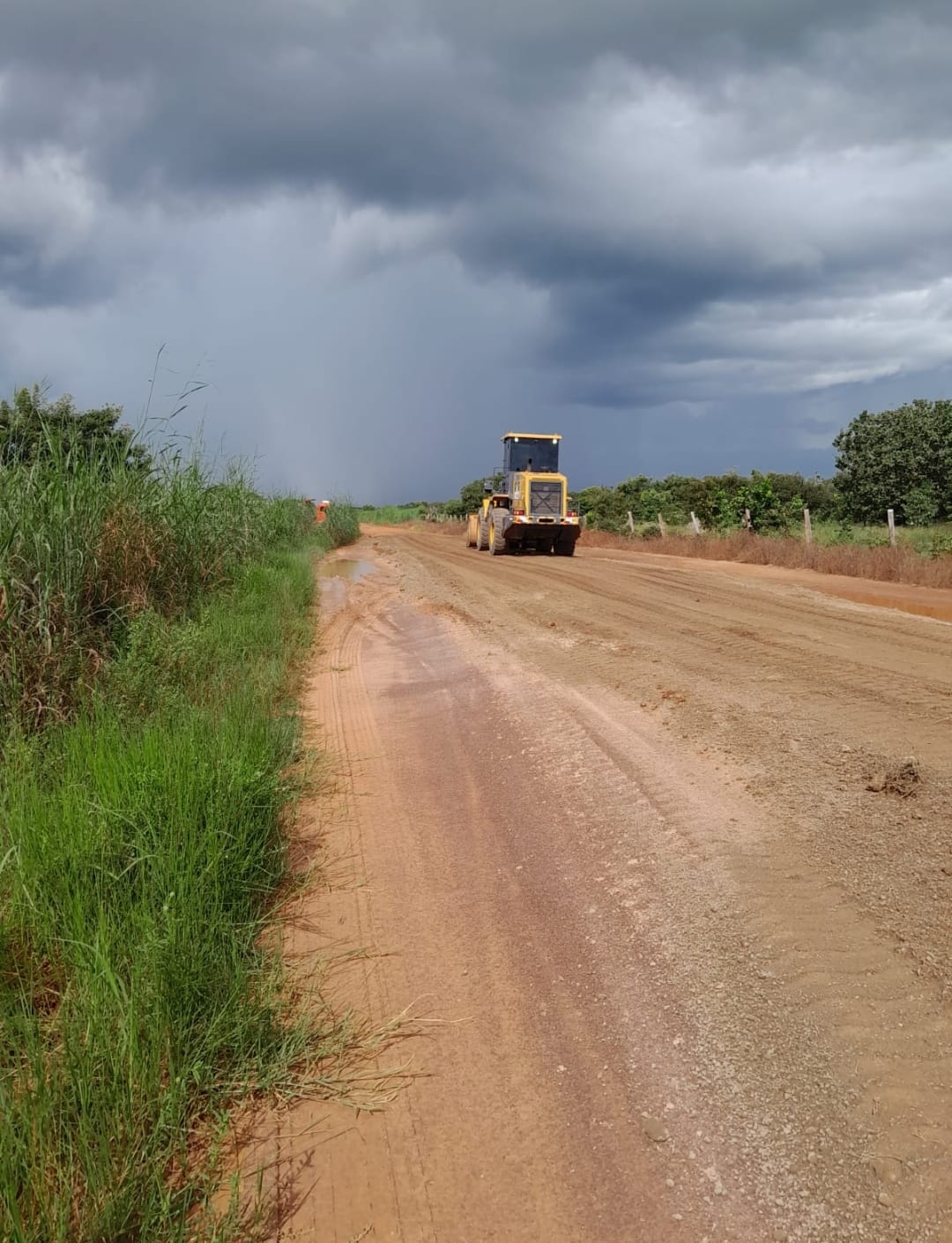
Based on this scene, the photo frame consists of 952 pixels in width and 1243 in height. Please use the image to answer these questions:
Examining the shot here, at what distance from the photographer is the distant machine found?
23891 millimetres

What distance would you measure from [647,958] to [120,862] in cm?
235

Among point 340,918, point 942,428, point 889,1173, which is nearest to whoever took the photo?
point 889,1173

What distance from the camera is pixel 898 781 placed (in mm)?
5070

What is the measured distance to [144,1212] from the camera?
7.30 ft

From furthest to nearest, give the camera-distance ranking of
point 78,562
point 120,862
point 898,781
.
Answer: point 78,562 < point 898,781 < point 120,862

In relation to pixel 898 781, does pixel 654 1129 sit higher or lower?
A: lower

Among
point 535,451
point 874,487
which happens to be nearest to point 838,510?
point 874,487

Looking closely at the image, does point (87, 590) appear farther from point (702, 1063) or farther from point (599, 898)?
point (702, 1063)

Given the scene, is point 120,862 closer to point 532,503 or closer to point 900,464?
point 532,503

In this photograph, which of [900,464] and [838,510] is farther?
[838,510]

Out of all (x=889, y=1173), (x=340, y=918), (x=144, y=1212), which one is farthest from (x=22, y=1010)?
(x=889, y=1173)

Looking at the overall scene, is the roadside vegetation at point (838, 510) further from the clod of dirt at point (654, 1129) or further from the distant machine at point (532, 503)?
the clod of dirt at point (654, 1129)

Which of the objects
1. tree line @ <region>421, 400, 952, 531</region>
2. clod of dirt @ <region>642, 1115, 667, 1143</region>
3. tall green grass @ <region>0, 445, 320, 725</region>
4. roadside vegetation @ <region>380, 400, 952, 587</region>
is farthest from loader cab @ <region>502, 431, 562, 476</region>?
clod of dirt @ <region>642, 1115, 667, 1143</region>

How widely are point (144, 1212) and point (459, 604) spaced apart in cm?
1210
